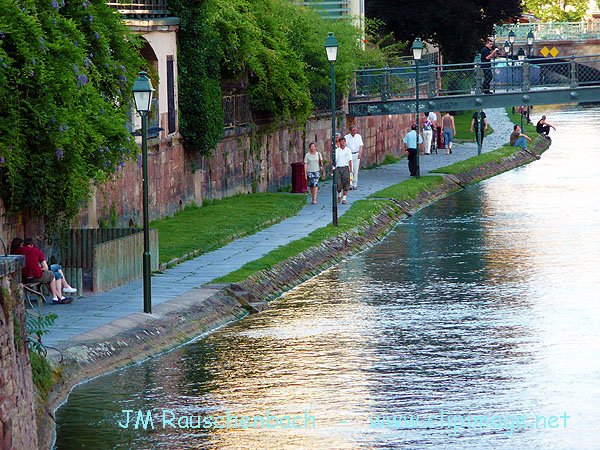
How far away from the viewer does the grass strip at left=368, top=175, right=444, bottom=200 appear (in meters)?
34.3

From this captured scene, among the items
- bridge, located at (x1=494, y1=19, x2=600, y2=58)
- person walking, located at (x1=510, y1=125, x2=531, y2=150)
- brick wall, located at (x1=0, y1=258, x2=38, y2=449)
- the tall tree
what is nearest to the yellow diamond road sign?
bridge, located at (x1=494, y1=19, x2=600, y2=58)

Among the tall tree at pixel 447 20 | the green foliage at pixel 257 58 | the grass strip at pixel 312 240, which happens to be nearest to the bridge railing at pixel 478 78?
the green foliage at pixel 257 58

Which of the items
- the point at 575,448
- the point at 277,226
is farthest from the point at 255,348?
the point at 277,226

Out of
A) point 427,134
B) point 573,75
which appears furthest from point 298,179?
point 427,134

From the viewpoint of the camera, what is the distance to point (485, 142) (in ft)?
175

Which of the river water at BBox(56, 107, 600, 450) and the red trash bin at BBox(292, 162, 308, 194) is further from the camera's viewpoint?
the red trash bin at BBox(292, 162, 308, 194)

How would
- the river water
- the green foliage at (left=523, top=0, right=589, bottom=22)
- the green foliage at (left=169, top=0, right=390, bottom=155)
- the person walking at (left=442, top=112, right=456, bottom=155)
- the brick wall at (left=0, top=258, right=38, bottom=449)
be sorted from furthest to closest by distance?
the green foliage at (left=523, top=0, right=589, bottom=22) → the person walking at (left=442, top=112, right=456, bottom=155) → the green foliage at (left=169, top=0, right=390, bottom=155) → the river water → the brick wall at (left=0, top=258, right=38, bottom=449)

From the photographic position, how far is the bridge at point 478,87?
4034cm

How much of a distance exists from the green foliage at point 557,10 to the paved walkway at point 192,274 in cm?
9201

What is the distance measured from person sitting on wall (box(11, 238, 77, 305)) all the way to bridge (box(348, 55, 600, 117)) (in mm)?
22647

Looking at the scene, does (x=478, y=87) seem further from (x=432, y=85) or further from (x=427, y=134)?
(x=427, y=134)

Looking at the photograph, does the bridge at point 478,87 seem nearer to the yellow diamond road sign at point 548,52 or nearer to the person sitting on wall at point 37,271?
the person sitting on wall at point 37,271

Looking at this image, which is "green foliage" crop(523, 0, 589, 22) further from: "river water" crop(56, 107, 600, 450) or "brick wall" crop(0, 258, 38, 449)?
"brick wall" crop(0, 258, 38, 449)

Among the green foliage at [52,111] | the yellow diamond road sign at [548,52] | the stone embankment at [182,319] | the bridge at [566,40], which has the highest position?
the bridge at [566,40]
